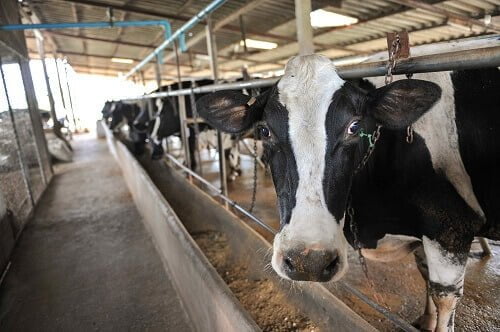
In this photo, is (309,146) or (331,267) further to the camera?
(309,146)

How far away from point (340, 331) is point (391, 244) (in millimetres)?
579

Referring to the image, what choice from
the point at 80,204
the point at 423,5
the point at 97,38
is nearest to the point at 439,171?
the point at 423,5

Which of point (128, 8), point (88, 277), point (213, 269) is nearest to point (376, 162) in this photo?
point (213, 269)

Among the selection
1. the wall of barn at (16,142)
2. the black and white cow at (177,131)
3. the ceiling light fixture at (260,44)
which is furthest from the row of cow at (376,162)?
the ceiling light fixture at (260,44)

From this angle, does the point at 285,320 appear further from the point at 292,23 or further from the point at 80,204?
the point at 292,23

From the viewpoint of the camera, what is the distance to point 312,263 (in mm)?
1051

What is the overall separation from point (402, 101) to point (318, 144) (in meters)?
0.41

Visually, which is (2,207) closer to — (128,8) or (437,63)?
(437,63)

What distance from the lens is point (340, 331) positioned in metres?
1.68

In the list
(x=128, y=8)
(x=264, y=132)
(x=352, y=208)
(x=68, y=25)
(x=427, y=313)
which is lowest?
(x=427, y=313)

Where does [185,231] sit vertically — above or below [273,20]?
below

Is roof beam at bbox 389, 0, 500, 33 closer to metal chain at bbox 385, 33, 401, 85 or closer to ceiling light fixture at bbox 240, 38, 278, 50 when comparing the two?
metal chain at bbox 385, 33, 401, 85

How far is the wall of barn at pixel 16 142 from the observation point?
3.68 m

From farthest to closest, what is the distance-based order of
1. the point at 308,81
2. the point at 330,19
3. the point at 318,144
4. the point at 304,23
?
1. the point at 330,19
2. the point at 304,23
3. the point at 308,81
4. the point at 318,144
